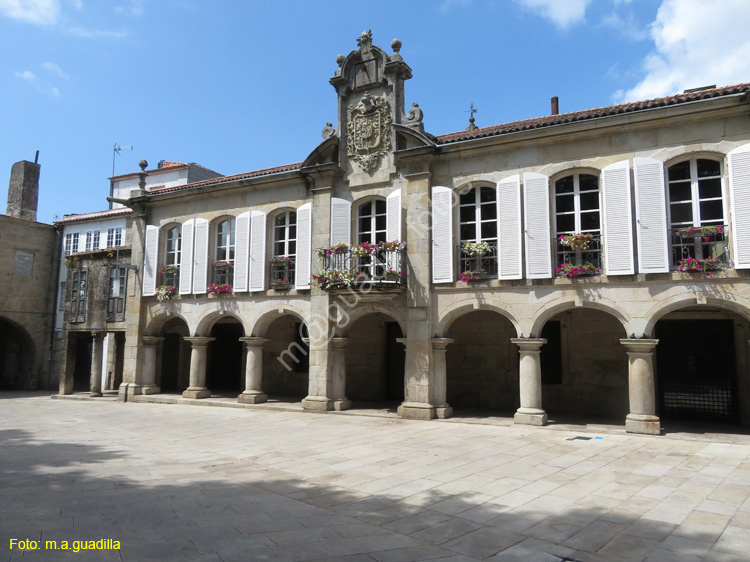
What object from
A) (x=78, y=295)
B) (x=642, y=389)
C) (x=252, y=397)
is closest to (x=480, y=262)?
(x=642, y=389)

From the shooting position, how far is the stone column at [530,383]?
12.4m

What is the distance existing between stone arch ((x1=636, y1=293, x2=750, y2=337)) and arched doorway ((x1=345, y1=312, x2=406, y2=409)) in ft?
Result: 25.4

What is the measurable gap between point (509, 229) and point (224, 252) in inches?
375

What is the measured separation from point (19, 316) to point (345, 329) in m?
17.9

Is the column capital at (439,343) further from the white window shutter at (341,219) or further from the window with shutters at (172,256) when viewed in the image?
the window with shutters at (172,256)

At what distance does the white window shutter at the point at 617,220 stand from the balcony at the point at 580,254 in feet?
0.92

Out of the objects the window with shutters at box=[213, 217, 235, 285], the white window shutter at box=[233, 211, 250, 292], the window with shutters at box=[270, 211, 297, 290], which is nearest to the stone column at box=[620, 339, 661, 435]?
the window with shutters at box=[270, 211, 297, 290]

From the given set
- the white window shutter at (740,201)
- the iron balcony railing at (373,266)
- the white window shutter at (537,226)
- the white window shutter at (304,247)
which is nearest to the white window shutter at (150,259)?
the white window shutter at (304,247)

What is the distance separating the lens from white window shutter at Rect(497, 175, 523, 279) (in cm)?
1280

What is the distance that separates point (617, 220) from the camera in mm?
11867

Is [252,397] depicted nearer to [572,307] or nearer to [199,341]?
[199,341]

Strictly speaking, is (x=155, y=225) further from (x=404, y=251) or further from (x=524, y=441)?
(x=524, y=441)

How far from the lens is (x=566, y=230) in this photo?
12.8 m

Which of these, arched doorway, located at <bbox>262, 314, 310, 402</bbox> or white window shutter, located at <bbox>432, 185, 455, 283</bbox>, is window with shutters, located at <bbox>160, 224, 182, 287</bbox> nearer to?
arched doorway, located at <bbox>262, 314, 310, 402</bbox>
